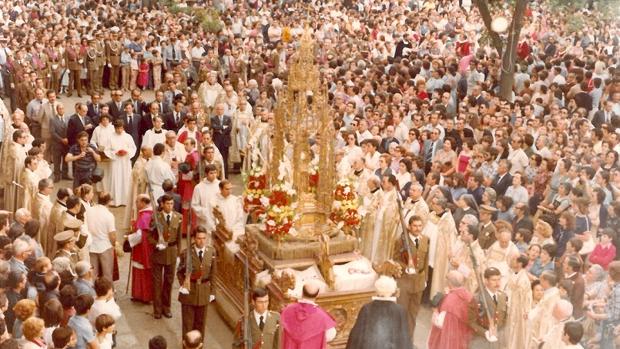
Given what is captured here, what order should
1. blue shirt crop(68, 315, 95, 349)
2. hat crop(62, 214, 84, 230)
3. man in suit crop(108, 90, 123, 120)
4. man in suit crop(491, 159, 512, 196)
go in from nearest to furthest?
1. blue shirt crop(68, 315, 95, 349)
2. hat crop(62, 214, 84, 230)
3. man in suit crop(491, 159, 512, 196)
4. man in suit crop(108, 90, 123, 120)

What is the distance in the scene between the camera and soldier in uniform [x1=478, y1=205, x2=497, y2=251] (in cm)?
1194

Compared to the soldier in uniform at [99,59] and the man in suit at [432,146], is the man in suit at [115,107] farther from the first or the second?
the soldier in uniform at [99,59]

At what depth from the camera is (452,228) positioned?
478 inches

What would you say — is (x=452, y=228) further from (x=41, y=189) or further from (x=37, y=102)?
(x=37, y=102)

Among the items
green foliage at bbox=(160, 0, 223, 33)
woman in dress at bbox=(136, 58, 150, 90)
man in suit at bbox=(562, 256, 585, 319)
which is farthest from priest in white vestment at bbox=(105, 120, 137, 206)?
green foliage at bbox=(160, 0, 223, 33)

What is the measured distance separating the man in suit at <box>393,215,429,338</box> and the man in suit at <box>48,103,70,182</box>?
8271 millimetres

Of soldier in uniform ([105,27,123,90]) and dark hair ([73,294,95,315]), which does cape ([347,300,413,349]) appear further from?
soldier in uniform ([105,27,123,90])

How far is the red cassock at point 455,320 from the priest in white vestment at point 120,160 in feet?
25.3

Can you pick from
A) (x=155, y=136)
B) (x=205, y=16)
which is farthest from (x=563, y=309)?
(x=205, y=16)

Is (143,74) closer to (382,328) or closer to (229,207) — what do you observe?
(229,207)

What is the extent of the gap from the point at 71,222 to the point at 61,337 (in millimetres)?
3303

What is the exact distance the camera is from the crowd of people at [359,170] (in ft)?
32.9

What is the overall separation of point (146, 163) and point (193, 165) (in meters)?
0.86

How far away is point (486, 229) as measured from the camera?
11992 mm
